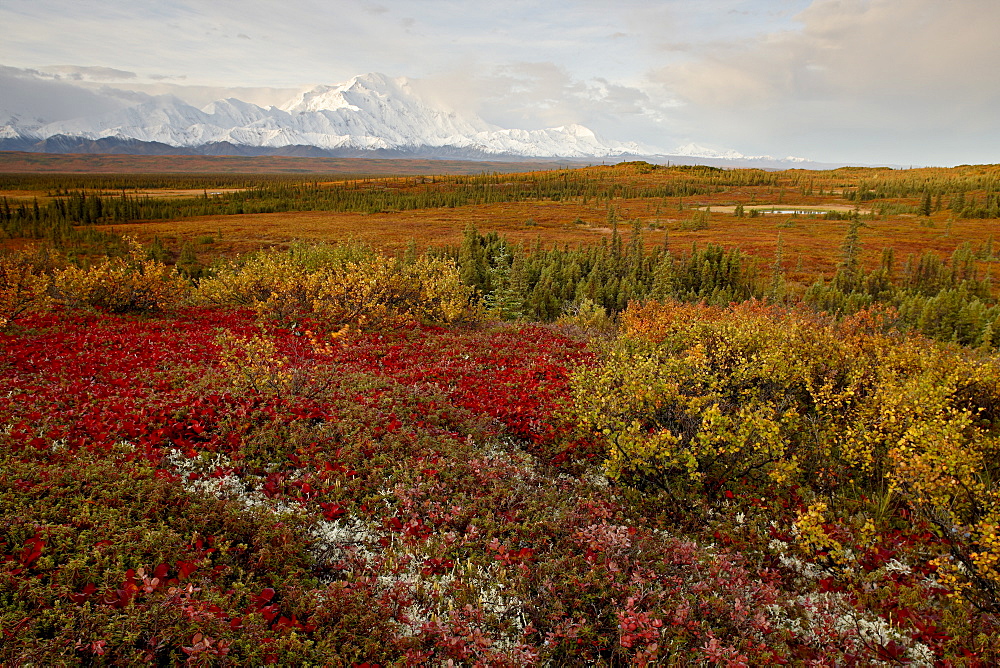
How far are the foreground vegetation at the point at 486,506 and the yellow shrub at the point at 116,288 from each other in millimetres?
2654

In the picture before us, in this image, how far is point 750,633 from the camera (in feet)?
17.9

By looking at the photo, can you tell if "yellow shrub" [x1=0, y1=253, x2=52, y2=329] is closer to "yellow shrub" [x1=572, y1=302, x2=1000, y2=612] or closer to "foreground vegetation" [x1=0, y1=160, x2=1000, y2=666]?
"foreground vegetation" [x1=0, y1=160, x2=1000, y2=666]

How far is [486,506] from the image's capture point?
7242 mm

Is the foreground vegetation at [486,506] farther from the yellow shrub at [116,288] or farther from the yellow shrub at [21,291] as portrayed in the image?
the yellow shrub at [116,288]

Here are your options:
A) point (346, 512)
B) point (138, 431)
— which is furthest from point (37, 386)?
point (346, 512)

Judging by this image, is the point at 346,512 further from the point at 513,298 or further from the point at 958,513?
the point at 513,298

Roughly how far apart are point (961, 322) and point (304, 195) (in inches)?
5848

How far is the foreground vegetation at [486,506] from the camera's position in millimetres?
4922

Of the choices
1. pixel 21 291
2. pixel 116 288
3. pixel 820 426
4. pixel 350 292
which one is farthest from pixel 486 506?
pixel 21 291

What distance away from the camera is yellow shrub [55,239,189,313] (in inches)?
669

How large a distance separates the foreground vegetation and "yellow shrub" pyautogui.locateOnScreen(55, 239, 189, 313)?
104 inches

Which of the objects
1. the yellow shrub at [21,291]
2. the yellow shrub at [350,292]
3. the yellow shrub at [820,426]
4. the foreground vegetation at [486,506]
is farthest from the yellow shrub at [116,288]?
the yellow shrub at [820,426]

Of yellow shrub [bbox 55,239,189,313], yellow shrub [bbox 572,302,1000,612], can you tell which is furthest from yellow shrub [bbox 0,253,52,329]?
yellow shrub [bbox 572,302,1000,612]

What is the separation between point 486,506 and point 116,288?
1764 cm
